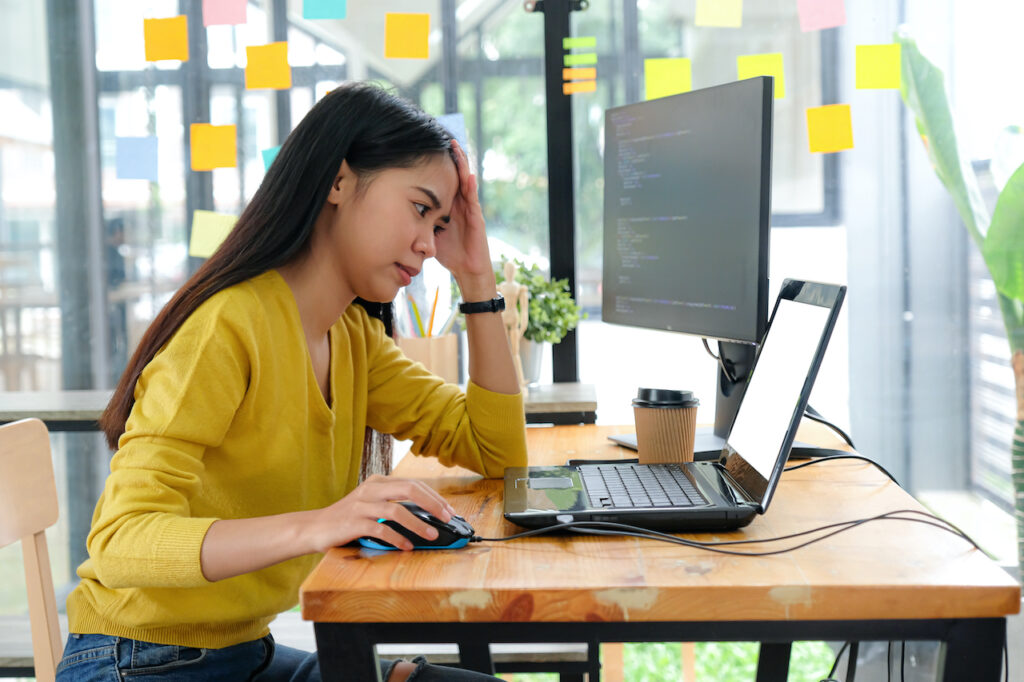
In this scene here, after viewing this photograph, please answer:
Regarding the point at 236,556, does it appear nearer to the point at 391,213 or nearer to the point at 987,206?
the point at 391,213

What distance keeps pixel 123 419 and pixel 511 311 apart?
0.94m

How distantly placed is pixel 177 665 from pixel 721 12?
1.71 meters

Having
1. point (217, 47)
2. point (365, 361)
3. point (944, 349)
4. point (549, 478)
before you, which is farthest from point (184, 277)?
point (944, 349)

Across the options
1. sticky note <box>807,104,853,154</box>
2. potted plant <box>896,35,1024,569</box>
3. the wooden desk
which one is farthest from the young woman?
potted plant <box>896,35,1024,569</box>

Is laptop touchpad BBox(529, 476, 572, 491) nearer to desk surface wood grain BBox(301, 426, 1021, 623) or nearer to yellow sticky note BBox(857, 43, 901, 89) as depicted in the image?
desk surface wood grain BBox(301, 426, 1021, 623)

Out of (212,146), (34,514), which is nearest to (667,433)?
(34,514)

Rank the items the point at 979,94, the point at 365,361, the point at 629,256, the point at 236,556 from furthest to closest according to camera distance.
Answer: the point at 979,94
the point at 629,256
the point at 365,361
the point at 236,556

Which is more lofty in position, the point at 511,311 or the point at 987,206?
the point at 987,206

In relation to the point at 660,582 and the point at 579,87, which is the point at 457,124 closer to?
the point at 579,87

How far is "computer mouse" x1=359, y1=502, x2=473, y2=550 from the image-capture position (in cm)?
85

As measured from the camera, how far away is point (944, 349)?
210 centimetres

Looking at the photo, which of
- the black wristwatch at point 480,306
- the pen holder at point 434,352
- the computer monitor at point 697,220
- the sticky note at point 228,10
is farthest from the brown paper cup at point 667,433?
the sticky note at point 228,10

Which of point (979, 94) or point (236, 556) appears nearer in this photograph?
point (236, 556)

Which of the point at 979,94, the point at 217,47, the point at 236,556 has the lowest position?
the point at 236,556
